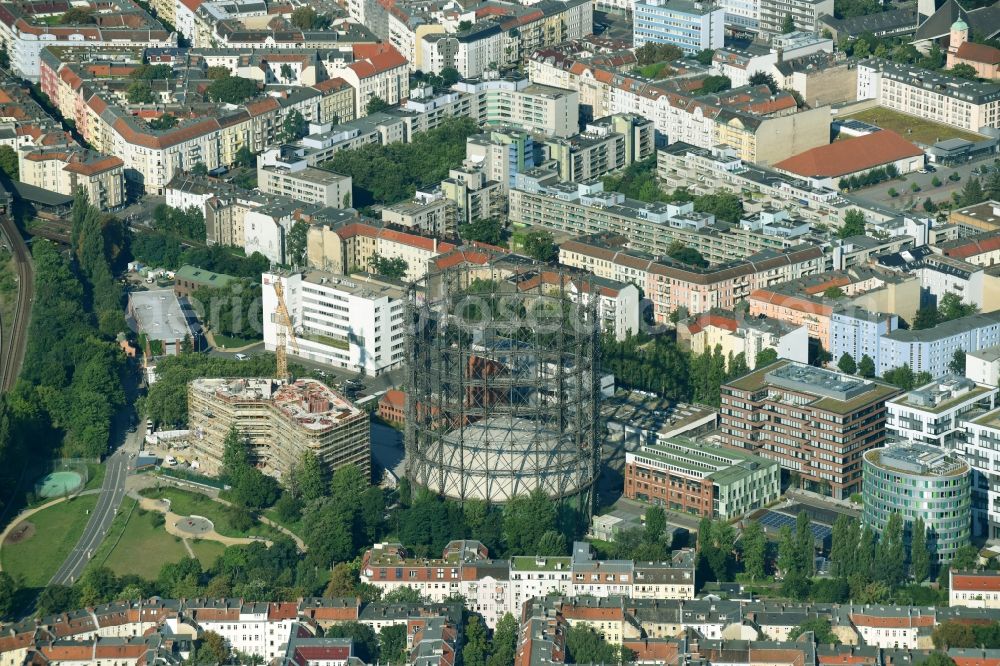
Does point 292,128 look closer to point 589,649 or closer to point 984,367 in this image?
point 984,367

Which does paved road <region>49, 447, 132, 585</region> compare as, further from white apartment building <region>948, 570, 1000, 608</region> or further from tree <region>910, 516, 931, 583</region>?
white apartment building <region>948, 570, 1000, 608</region>

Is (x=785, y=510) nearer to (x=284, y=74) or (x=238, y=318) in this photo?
(x=238, y=318)

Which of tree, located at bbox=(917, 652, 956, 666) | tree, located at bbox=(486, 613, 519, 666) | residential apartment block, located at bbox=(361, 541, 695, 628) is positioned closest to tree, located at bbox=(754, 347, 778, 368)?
residential apartment block, located at bbox=(361, 541, 695, 628)

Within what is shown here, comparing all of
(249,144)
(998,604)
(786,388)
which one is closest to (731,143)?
(249,144)

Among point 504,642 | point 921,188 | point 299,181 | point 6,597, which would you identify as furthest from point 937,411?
point 299,181

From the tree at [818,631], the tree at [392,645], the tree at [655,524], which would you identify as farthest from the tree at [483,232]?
the tree at [818,631]

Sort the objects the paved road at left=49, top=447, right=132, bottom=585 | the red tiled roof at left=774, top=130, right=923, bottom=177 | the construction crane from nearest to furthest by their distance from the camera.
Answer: the paved road at left=49, top=447, right=132, bottom=585 < the construction crane < the red tiled roof at left=774, top=130, right=923, bottom=177
